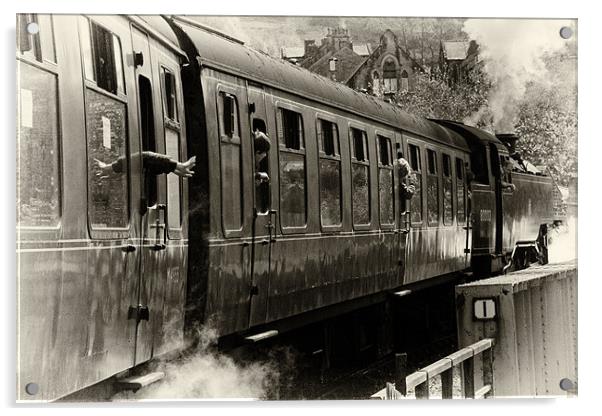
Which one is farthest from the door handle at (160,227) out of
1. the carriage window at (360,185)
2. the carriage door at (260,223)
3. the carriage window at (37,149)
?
the carriage window at (360,185)

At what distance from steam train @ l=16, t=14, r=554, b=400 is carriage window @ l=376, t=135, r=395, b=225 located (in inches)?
0.5

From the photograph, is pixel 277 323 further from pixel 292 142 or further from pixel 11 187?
pixel 11 187

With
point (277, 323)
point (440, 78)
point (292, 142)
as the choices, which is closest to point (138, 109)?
point (292, 142)

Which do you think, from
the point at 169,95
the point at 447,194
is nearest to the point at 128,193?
the point at 169,95

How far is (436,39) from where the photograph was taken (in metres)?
5.55

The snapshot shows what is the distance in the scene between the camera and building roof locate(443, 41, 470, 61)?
5.59m

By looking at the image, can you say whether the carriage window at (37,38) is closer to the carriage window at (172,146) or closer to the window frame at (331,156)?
the carriage window at (172,146)

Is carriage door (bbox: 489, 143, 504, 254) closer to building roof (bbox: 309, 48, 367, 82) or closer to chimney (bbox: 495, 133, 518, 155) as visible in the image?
chimney (bbox: 495, 133, 518, 155)

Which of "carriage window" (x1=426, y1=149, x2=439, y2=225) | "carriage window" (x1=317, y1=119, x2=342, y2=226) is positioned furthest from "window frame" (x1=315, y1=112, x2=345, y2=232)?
"carriage window" (x1=426, y1=149, x2=439, y2=225)

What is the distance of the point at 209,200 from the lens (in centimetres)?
497

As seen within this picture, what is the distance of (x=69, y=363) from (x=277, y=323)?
1582 mm

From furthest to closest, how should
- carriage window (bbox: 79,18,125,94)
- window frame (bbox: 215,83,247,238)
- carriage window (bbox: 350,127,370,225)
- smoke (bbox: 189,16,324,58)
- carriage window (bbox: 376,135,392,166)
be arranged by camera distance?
carriage window (bbox: 376,135,392,166) < carriage window (bbox: 350,127,370,225) < smoke (bbox: 189,16,324,58) < window frame (bbox: 215,83,247,238) < carriage window (bbox: 79,18,125,94)

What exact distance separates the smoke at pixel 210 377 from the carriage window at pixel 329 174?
913 mm

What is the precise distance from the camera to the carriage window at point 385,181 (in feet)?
19.7
